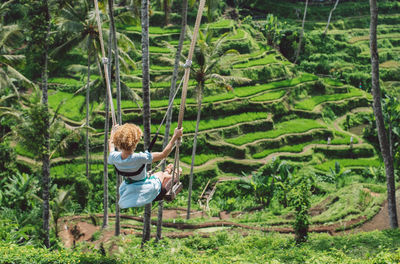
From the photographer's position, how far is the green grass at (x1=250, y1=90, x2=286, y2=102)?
20434 millimetres

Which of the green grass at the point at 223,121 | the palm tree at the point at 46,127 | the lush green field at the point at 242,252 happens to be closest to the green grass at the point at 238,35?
the green grass at the point at 223,121

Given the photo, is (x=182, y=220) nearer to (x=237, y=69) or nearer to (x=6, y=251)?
(x=6, y=251)

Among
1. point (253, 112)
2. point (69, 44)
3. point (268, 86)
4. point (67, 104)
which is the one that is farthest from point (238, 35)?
point (69, 44)

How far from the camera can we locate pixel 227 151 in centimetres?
1739

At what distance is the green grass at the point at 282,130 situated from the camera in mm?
17969

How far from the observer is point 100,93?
11805 millimetres

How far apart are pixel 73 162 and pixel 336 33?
26764mm

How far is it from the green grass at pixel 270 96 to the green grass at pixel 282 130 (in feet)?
5.62

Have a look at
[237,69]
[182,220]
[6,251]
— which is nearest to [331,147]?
[237,69]

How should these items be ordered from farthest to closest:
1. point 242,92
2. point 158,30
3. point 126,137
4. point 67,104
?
1. point 158,30
2. point 242,92
3. point 67,104
4. point 126,137

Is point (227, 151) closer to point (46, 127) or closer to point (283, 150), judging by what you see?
point (283, 150)

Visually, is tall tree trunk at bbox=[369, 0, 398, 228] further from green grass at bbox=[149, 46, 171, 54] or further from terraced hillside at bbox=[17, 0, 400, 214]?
green grass at bbox=[149, 46, 171, 54]

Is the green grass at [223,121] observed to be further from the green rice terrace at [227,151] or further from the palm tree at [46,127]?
the palm tree at [46,127]

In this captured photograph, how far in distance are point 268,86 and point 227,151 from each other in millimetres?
6948
